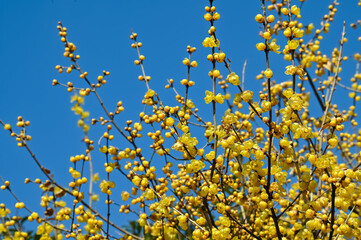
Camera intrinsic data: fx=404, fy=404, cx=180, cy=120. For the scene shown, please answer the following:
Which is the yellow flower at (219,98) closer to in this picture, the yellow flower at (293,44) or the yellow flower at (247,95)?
the yellow flower at (247,95)

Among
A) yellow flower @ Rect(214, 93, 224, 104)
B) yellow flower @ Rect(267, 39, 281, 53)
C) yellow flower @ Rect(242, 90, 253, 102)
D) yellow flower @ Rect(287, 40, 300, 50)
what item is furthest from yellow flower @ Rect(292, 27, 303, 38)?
yellow flower @ Rect(214, 93, 224, 104)

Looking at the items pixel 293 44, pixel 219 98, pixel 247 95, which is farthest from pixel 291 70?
pixel 219 98

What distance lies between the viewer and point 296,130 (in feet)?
8.25

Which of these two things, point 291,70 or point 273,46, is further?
point 291,70

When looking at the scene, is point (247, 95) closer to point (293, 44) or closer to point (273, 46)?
point (273, 46)

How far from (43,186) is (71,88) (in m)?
0.84

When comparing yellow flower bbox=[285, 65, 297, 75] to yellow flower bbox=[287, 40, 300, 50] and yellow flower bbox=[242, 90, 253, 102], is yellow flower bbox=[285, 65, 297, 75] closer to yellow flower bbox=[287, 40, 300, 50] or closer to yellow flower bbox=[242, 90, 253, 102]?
yellow flower bbox=[287, 40, 300, 50]

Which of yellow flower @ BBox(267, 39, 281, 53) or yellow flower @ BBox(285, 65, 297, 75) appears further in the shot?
yellow flower @ BBox(285, 65, 297, 75)

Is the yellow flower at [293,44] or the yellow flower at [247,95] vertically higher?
the yellow flower at [293,44]

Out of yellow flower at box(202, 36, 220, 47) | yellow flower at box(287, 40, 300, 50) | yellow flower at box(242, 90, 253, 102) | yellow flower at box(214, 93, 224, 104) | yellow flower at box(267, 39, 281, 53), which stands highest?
yellow flower at box(202, 36, 220, 47)

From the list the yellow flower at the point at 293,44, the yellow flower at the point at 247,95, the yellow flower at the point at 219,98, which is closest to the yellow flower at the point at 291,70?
the yellow flower at the point at 293,44

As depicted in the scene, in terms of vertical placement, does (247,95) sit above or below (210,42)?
below

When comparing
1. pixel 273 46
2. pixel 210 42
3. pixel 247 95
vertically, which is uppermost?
pixel 210 42

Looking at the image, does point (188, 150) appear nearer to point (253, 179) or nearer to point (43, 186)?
point (253, 179)
